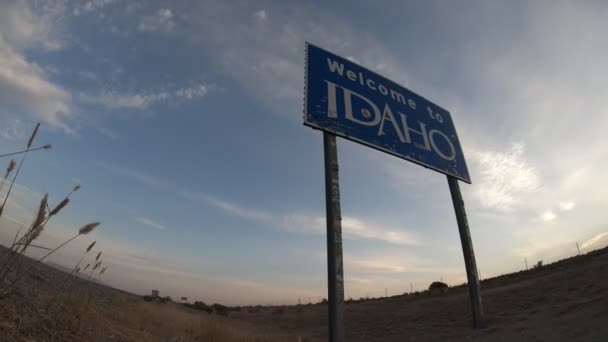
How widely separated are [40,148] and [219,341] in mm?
Result: 4926

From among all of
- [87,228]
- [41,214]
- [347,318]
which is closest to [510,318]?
[347,318]

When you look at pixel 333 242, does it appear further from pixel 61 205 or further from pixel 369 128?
pixel 61 205

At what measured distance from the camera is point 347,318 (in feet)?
Answer: 50.0

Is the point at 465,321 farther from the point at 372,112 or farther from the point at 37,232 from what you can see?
the point at 37,232

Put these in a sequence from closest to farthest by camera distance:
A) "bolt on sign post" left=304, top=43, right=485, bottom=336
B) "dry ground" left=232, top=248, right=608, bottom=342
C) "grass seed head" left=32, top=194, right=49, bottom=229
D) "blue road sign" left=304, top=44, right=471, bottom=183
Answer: "grass seed head" left=32, top=194, right=49, bottom=229 → "bolt on sign post" left=304, top=43, right=485, bottom=336 → "dry ground" left=232, top=248, right=608, bottom=342 → "blue road sign" left=304, top=44, right=471, bottom=183

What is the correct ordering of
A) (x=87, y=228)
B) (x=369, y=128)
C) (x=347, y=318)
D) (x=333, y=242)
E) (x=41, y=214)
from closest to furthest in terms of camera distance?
(x=41, y=214) → (x=87, y=228) → (x=333, y=242) → (x=369, y=128) → (x=347, y=318)

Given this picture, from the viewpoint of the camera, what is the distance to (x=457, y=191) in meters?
8.29

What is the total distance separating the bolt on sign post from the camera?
530 centimetres

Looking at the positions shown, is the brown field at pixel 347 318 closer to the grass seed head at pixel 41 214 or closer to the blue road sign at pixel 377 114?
the grass seed head at pixel 41 214

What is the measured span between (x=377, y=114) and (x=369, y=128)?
0.65m

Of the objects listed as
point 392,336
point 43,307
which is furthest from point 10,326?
point 392,336

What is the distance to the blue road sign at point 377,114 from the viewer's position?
20.2ft

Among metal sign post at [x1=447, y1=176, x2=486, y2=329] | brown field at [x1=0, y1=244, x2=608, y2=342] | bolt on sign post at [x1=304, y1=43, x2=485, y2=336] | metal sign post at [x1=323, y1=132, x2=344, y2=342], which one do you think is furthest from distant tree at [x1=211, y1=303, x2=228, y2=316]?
metal sign post at [x1=323, y1=132, x2=344, y2=342]

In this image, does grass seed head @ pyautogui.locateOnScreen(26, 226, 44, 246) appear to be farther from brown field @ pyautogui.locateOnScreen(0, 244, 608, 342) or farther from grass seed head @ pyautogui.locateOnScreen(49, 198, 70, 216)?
brown field @ pyautogui.locateOnScreen(0, 244, 608, 342)
